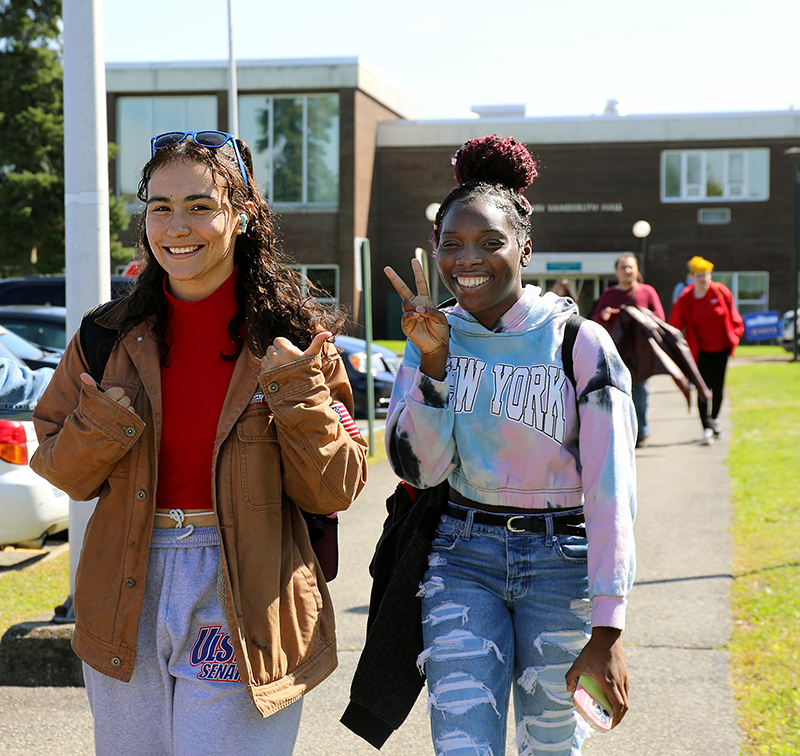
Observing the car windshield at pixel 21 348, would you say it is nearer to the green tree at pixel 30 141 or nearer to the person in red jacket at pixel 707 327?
the person in red jacket at pixel 707 327

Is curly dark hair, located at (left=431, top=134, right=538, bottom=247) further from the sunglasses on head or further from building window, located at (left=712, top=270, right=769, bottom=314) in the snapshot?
building window, located at (left=712, top=270, right=769, bottom=314)

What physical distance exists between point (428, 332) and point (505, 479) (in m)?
0.43

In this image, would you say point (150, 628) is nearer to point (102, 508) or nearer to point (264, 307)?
point (102, 508)

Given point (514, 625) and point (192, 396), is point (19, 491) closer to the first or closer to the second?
point (192, 396)

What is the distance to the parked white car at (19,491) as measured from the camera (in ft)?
21.0

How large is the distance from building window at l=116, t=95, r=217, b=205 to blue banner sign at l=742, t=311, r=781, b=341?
19.4 meters

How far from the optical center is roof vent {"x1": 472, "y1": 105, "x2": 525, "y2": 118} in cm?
4138

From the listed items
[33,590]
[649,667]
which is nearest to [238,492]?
[649,667]

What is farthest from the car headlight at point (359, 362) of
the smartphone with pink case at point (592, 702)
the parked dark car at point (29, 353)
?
the smartphone with pink case at point (592, 702)

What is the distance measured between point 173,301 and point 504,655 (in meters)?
1.26

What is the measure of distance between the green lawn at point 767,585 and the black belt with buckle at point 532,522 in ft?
5.65

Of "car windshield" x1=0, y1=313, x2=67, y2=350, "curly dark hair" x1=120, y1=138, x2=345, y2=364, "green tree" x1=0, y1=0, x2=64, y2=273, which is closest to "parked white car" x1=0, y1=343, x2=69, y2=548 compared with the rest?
"curly dark hair" x1=120, y1=138, x2=345, y2=364

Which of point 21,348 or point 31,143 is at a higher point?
point 31,143

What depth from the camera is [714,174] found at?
1489 inches
